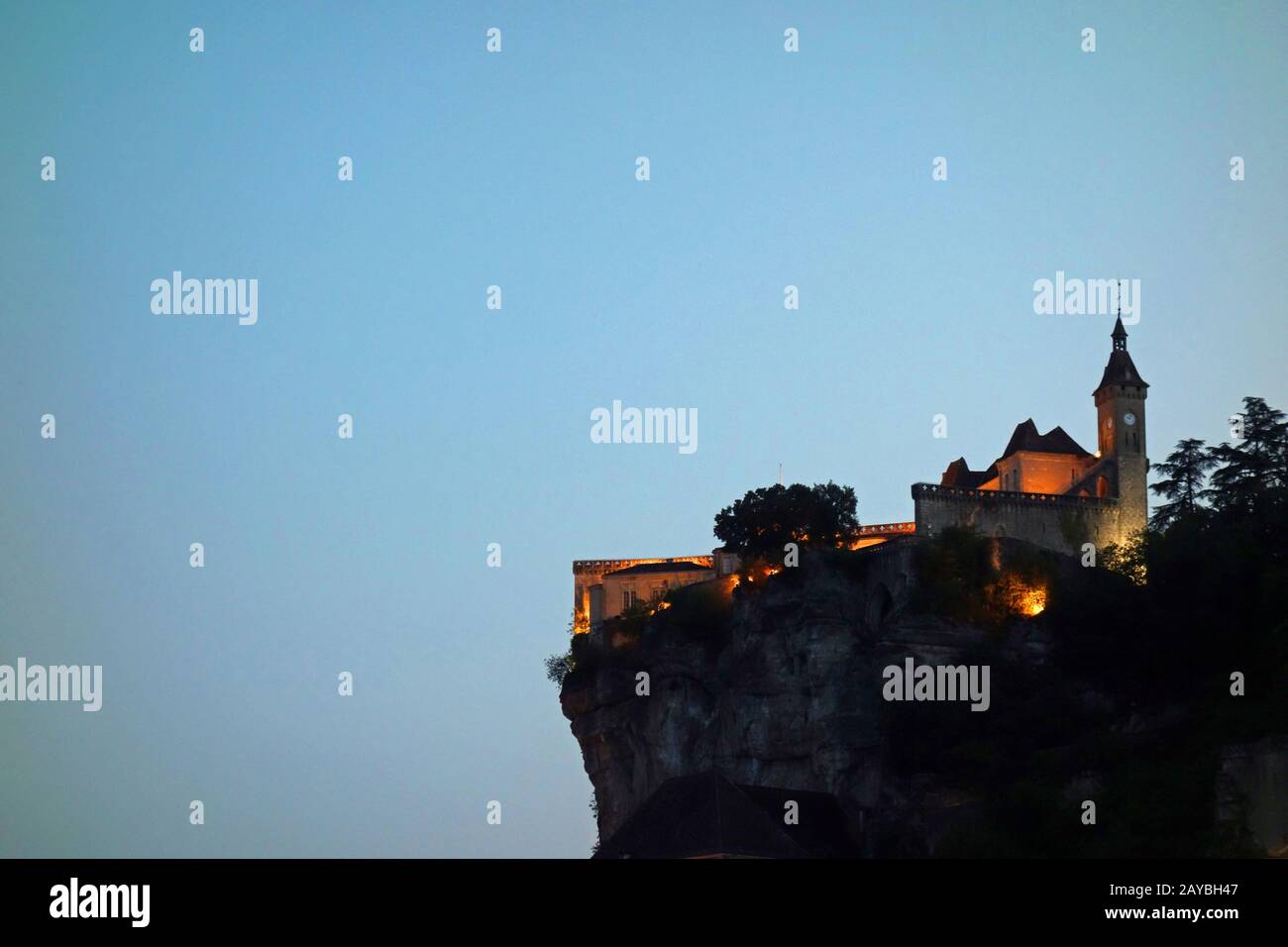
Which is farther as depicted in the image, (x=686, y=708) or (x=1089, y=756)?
(x=686, y=708)

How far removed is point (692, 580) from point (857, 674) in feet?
85.4

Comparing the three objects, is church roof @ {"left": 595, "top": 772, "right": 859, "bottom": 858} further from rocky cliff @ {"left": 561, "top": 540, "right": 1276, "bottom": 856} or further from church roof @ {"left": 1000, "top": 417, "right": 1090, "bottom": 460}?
church roof @ {"left": 1000, "top": 417, "right": 1090, "bottom": 460}

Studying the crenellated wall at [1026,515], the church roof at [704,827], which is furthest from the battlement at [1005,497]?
the church roof at [704,827]

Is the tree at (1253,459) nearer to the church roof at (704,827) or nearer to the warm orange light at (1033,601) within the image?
the warm orange light at (1033,601)

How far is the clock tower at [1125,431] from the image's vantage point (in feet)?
344

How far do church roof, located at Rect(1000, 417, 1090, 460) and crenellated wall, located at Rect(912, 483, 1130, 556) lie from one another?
4872 mm

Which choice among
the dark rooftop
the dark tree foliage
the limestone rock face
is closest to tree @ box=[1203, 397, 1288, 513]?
the dark tree foliage

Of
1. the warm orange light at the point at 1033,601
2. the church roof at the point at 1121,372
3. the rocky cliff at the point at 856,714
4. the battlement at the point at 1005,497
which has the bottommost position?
the rocky cliff at the point at 856,714

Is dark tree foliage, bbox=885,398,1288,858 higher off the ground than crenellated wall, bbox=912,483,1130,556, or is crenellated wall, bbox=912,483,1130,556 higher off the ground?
crenellated wall, bbox=912,483,1130,556

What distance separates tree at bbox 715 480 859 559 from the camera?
342ft

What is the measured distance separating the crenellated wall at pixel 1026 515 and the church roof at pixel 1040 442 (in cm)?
487
